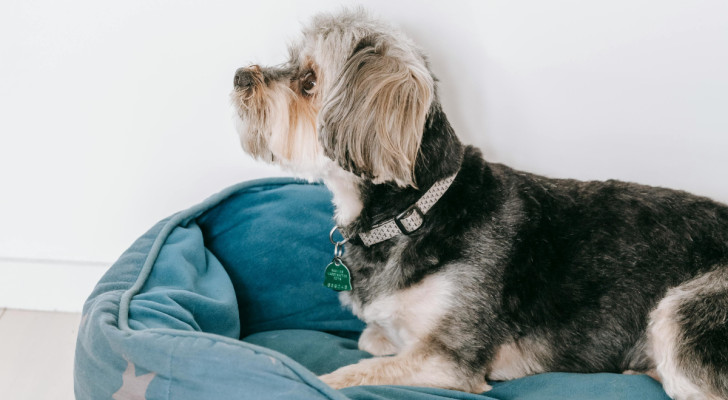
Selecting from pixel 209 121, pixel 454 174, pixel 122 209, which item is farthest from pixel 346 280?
pixel 122 209

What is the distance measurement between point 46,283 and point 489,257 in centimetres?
218

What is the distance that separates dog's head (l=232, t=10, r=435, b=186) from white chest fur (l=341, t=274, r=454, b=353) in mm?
356

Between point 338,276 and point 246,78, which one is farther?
point 338,276

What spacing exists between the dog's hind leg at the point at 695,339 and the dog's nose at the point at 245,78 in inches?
56.2

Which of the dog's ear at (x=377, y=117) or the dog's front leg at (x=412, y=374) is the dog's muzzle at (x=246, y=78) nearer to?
the dog's ear at (x=377, y=117)

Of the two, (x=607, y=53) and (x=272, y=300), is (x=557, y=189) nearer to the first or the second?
(x=607, y=53)

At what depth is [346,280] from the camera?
2105 millimetres

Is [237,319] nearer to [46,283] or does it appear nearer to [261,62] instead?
[261,62]

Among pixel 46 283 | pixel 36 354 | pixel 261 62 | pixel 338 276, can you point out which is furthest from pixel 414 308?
pixel 46 283

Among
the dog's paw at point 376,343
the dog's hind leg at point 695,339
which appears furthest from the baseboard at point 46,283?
the dog's hind leg at point 695,339

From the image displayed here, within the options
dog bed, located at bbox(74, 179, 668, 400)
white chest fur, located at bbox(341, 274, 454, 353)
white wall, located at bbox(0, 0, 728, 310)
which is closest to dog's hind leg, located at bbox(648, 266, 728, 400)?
dog bed, located at bbox(74, 179, 668, 400)

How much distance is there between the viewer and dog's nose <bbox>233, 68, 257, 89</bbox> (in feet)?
6.23

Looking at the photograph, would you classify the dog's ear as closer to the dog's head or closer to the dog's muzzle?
the dog's head

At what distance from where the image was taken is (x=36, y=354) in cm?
266
